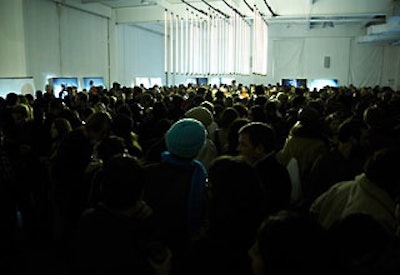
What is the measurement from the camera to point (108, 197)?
1.63 meters

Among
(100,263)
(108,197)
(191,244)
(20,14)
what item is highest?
(20,14)

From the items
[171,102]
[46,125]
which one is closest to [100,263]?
[46,125]

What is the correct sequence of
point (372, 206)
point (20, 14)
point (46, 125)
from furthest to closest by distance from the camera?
point (20, 14) < point (46, 125) < point (372, 206)

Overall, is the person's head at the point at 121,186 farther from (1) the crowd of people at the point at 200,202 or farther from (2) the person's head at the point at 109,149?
(2) the person's head at the point at 109,149

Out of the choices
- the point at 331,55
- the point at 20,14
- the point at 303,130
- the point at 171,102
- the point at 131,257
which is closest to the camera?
the point at 131,257

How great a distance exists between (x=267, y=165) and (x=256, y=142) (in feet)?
0.63

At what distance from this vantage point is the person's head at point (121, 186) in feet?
5.36

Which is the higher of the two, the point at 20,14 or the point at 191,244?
the point at 20,14

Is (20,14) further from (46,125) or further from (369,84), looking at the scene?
(369,84)

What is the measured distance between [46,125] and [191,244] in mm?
2943

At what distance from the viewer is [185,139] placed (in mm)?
2270

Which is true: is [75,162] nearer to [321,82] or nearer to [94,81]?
[94,81]

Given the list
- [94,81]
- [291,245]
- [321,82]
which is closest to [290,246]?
[291,245]

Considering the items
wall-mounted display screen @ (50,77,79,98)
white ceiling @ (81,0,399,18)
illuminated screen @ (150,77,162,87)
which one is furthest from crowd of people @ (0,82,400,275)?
illuminated screen @ (150,77,162,87)
